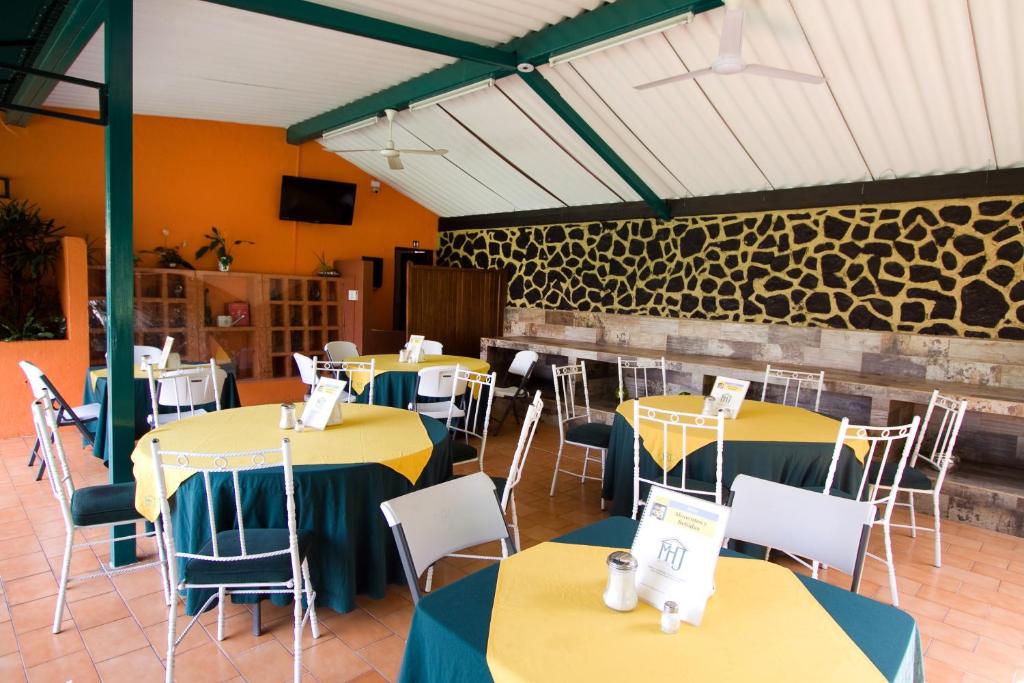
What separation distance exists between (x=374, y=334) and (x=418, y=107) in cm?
335

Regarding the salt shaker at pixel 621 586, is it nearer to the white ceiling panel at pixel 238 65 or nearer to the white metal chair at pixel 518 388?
the white ceiling panel at pixel 238 65

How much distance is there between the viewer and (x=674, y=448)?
11.3 ft

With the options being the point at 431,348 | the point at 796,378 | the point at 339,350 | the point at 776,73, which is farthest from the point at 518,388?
the point at 776,73

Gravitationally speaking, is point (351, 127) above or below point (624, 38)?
above

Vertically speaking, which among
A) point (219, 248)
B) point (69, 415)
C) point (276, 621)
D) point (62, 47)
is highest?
point (62, 47)

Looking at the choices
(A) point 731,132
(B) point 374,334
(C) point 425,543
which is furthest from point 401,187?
(C) point 425,543

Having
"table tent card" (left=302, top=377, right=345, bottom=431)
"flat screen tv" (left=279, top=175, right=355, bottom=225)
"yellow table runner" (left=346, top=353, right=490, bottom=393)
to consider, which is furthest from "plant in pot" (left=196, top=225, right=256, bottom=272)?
"table tent card" (left=302, top=377, right=345, bottom=431)

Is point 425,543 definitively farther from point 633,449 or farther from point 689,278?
point 689,278

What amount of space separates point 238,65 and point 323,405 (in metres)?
3.92

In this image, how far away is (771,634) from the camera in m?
1.43

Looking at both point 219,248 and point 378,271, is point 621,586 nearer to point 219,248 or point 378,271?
point 219,248

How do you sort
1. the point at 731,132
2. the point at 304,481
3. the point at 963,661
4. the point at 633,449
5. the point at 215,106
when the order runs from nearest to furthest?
the point at 304,481, the point at 963,661, the point at 633,449, the point at 731,132, the point at 215,106

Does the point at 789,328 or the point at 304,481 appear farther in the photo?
the point at 789,328

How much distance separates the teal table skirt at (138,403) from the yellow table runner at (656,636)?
13.0 ft
